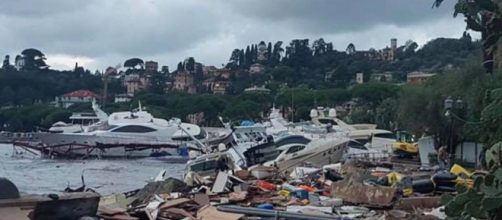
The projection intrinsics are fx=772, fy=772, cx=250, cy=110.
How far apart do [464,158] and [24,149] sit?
164 feet

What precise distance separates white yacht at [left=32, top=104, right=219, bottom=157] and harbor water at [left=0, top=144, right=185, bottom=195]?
180 cm

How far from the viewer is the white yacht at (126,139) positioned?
207ft

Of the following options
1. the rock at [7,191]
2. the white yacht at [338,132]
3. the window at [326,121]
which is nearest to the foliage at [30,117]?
the white yacht at [338,132]

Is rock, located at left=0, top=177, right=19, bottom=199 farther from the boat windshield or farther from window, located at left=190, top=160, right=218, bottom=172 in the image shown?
the boat windshield

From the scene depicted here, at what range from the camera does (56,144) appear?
65.0 meters

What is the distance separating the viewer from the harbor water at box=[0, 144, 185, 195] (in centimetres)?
3506

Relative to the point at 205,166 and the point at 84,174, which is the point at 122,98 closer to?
the point at 84,174

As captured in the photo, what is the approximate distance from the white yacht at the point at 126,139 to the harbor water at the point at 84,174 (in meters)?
1.80

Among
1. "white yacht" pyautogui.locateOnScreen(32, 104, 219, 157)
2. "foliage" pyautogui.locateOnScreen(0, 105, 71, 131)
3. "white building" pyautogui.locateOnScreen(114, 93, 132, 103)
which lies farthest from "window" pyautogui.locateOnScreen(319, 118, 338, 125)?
"white building" pyautogui.locateOnScreen(114, 93, 132, 103)

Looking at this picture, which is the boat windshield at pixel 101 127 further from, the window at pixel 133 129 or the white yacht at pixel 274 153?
the white yacht at pixel 274 153

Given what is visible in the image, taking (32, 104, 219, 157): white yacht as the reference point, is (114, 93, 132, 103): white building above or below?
above

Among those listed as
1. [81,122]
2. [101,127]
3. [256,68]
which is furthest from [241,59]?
[101,127]

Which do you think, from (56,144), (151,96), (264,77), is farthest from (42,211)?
(264,77)

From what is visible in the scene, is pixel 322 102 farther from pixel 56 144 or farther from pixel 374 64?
pixel 374 64
